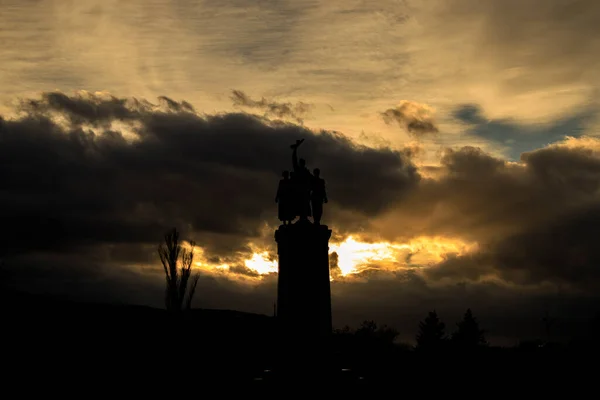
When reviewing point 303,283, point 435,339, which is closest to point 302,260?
point 303,283

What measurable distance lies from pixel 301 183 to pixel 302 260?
239 centimetres

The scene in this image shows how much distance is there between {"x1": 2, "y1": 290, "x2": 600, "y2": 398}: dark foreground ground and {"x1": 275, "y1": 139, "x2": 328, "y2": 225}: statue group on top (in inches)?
153

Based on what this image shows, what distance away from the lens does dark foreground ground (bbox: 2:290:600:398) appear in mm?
20953

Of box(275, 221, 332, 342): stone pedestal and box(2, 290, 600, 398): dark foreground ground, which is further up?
box(275, 221, 332, 342): stone pedestal

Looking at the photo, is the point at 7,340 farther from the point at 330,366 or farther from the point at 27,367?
the point at 330,366

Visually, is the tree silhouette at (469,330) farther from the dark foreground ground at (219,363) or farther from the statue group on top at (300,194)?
the statue group on top at (300,194)

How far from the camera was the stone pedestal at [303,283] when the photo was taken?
2131 centimetres

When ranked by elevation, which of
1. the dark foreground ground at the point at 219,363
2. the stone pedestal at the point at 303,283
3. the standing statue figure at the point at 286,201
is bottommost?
the dark foreground ground at the point at 219,363

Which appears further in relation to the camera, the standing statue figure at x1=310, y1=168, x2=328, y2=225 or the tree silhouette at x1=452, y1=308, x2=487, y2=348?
the tree silhouette at x1=452, y1=308, x2=487, y2=348

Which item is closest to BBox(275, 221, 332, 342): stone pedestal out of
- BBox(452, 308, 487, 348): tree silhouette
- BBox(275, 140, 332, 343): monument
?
BBox(275, 140, 332, 343): monument

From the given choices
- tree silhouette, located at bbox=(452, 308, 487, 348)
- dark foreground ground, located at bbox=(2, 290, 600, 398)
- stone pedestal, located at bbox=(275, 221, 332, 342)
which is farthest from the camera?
tree silhouette, located at bbox=(452, 308, 487, 348)

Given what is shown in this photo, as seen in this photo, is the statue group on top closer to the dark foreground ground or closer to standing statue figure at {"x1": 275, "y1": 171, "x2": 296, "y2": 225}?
standing statue figure at {"x1": 275, "y1": 171, "x2": 296, "y2": 225}

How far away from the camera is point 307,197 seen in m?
22.1

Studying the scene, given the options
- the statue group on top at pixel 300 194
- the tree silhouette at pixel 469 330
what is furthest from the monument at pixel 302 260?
the tree silhouette at pixel 469 330
